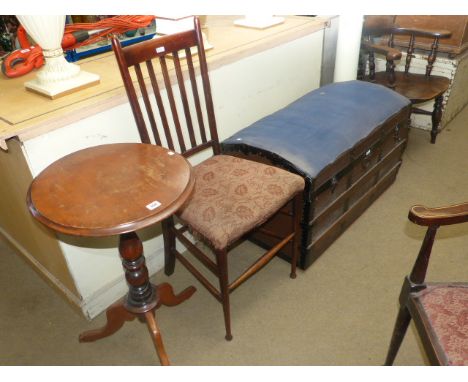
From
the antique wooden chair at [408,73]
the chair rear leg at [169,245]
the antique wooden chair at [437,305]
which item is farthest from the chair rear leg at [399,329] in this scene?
the antique wooden chair at [408,73]

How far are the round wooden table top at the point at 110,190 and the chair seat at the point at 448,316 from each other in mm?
757

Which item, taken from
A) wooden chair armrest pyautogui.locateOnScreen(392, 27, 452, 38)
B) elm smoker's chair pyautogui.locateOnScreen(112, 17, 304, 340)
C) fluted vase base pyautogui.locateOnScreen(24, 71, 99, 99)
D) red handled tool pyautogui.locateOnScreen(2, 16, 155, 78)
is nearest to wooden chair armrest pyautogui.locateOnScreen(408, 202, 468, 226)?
elm smoker's chair pyautogui.locateOnScreen(112, 17, 304, 340)

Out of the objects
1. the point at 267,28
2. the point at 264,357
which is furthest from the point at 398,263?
the point at 267,28

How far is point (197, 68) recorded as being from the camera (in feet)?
5.85

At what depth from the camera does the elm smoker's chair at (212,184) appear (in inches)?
55.5

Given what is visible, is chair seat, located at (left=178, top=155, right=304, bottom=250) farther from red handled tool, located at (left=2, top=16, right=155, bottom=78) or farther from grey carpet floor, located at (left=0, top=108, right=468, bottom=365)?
red handled tool, located at (left=2, top=16, right=155, bottom=78)

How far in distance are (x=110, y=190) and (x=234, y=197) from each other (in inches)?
19.3

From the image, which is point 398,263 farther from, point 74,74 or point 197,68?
point 74,74

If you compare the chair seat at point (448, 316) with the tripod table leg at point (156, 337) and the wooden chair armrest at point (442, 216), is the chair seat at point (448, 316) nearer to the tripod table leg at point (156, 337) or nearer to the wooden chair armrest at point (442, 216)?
the wooden chair armrest at point (442, 216)

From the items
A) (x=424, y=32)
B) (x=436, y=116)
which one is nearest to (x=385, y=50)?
(x=424, y=32)

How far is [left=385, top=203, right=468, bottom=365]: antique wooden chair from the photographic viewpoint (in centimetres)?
102
